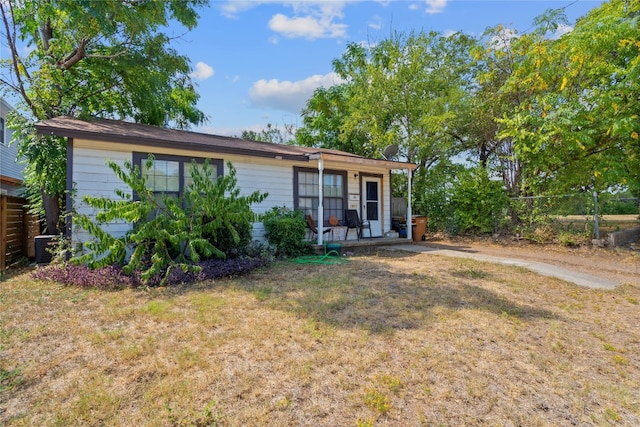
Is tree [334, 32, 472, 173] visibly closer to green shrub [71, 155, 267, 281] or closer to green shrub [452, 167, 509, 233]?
green shrub [452, 167, 509, 233]

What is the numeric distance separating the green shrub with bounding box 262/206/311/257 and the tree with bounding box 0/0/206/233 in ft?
14.9

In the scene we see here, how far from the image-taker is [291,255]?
24.8 ft

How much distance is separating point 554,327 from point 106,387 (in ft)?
13.7

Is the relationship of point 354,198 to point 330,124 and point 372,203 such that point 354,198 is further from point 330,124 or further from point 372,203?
point 330,124

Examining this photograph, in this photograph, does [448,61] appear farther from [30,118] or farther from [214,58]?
[30,118]

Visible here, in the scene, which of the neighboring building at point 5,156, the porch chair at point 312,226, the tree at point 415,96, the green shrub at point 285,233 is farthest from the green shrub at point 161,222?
the neighboring building at point 5,156

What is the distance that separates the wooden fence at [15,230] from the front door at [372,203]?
27.8ft

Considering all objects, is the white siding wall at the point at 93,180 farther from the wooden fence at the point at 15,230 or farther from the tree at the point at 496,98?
the tree at the point at 496,98

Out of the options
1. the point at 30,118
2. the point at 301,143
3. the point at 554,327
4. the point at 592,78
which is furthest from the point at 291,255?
the point at 301,143

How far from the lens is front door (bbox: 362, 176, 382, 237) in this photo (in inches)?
400

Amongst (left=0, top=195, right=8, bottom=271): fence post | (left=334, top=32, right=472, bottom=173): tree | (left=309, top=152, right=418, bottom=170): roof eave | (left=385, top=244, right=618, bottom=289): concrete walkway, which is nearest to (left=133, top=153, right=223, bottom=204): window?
(left=0, top=195, right=8, bottom=271): fence post

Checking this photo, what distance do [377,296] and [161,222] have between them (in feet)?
A: 11.8

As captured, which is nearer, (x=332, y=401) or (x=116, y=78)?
(x=332, y=401)

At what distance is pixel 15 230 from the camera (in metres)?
7.27
